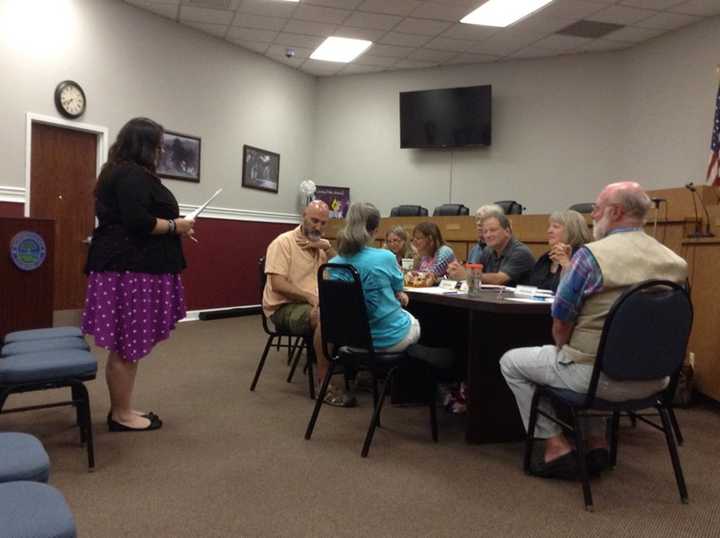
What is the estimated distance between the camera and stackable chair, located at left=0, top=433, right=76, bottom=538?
0.91 m

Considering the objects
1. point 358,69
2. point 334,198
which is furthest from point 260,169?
point 358,69

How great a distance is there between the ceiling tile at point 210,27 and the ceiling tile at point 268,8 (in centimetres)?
57

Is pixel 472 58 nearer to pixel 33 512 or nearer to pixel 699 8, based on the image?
pixel 699 8

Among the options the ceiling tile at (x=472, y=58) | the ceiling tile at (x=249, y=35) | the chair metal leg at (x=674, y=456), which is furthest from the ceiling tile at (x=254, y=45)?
the chair metal leg at (x=674, y=456)

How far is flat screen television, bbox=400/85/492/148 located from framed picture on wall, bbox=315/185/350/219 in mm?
1101

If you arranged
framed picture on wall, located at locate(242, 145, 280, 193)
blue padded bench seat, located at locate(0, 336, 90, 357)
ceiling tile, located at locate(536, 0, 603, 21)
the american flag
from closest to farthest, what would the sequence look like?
1. blue padded bench seat, located at locate(0, 336, 90, 357)
2. the american flag
3. ceiling tile, located at locate(536, 0, 603, 21)
4. framed picture on wall, located at locate(242, 145, 280, 193)

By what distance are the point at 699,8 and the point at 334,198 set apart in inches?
186

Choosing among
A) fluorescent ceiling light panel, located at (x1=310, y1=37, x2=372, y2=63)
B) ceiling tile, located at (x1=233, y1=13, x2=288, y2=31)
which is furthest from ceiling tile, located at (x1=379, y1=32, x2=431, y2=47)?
ceiling tile, located at (x1=233, y1=13, x2=288, y2=31)

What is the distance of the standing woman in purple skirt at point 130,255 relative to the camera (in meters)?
2.48

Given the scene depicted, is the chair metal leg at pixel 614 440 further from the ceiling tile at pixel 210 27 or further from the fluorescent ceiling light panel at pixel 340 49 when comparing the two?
the ceiling tile at pixel 210 27

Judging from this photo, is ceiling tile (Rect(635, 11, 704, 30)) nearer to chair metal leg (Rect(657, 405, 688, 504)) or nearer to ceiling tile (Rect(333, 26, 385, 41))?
ceiling tile (Rect(333, 26, 385, 41))

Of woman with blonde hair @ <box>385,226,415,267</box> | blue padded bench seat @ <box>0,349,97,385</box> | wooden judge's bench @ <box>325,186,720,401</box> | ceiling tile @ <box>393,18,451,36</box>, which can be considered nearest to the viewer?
blue padded bench seat @ <box>0,349,97,385</box>

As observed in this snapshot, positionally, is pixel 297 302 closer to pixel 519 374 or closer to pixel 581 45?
pixel 519 374

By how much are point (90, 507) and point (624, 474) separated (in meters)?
2.06
